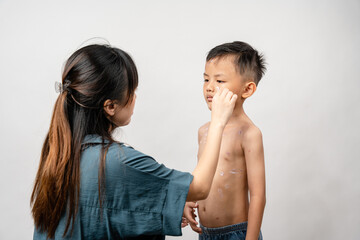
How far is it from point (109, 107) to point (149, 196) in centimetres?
30

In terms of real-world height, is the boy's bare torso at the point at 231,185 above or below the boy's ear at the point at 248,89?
below

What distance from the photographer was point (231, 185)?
1381 millimetres

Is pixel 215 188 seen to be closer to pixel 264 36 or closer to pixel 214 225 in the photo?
pixel 214 225

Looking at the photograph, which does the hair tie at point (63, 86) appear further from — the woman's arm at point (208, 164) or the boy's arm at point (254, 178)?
the boy's arm at point (254, 178)

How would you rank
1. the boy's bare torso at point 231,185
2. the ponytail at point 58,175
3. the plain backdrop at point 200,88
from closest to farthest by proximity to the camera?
the ponytail at point 58,175 → the boy's bare torso at point 231,185 → the plain backdrop at point 200,88

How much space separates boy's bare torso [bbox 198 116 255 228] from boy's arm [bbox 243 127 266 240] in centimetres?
4

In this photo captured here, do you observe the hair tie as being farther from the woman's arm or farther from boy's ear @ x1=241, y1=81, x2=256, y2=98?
boy's ear @ x1=241, y1=81, x2=256, y2=98

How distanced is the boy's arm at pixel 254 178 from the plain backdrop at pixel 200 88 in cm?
75

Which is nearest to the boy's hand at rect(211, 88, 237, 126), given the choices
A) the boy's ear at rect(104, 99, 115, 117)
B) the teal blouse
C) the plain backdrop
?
the teal blouse

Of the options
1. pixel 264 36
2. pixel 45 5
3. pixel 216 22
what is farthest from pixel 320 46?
pixel 45 5

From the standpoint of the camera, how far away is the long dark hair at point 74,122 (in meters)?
1.02

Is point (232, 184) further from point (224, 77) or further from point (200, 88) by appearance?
point (200, 88)

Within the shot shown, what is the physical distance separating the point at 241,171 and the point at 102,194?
0.59 metres

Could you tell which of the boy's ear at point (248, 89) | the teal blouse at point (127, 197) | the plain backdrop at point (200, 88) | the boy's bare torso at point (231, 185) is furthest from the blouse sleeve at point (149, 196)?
the plain backdrop at point (200, 88)
